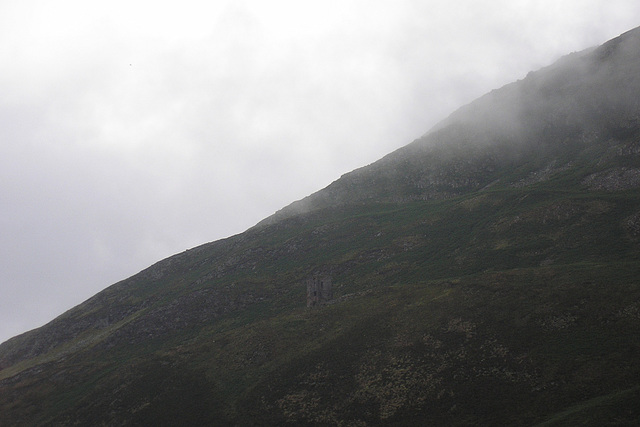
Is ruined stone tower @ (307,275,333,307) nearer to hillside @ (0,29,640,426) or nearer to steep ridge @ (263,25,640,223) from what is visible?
hillside @ (0,29,640,426)

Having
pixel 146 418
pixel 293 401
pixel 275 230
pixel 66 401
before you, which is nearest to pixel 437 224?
pixel 275 230

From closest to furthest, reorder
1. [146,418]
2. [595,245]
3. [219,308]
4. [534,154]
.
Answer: [146,418], [595,245], [219,308], [534,154]

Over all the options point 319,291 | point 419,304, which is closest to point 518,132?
point 319,291

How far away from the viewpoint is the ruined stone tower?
97725 millimetres

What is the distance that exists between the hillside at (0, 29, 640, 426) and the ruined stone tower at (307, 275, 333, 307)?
72cm

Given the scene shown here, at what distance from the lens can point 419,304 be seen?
7806cm

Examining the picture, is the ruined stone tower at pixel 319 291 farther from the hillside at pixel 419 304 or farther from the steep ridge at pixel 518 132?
the steep ridge at pixel 518 132

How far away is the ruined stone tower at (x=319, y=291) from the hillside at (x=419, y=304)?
719 mm

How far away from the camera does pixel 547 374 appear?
157 ft

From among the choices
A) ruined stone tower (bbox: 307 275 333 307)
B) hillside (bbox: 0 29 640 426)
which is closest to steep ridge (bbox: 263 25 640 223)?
hillside (bbox: 0 29 640 426)

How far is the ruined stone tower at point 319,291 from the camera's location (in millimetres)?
97725

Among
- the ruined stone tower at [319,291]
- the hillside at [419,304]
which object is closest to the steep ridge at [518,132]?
the hillside at [419,304]

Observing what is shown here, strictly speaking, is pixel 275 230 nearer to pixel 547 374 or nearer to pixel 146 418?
pixel 146 418

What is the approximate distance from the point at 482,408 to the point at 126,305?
11351 cm
